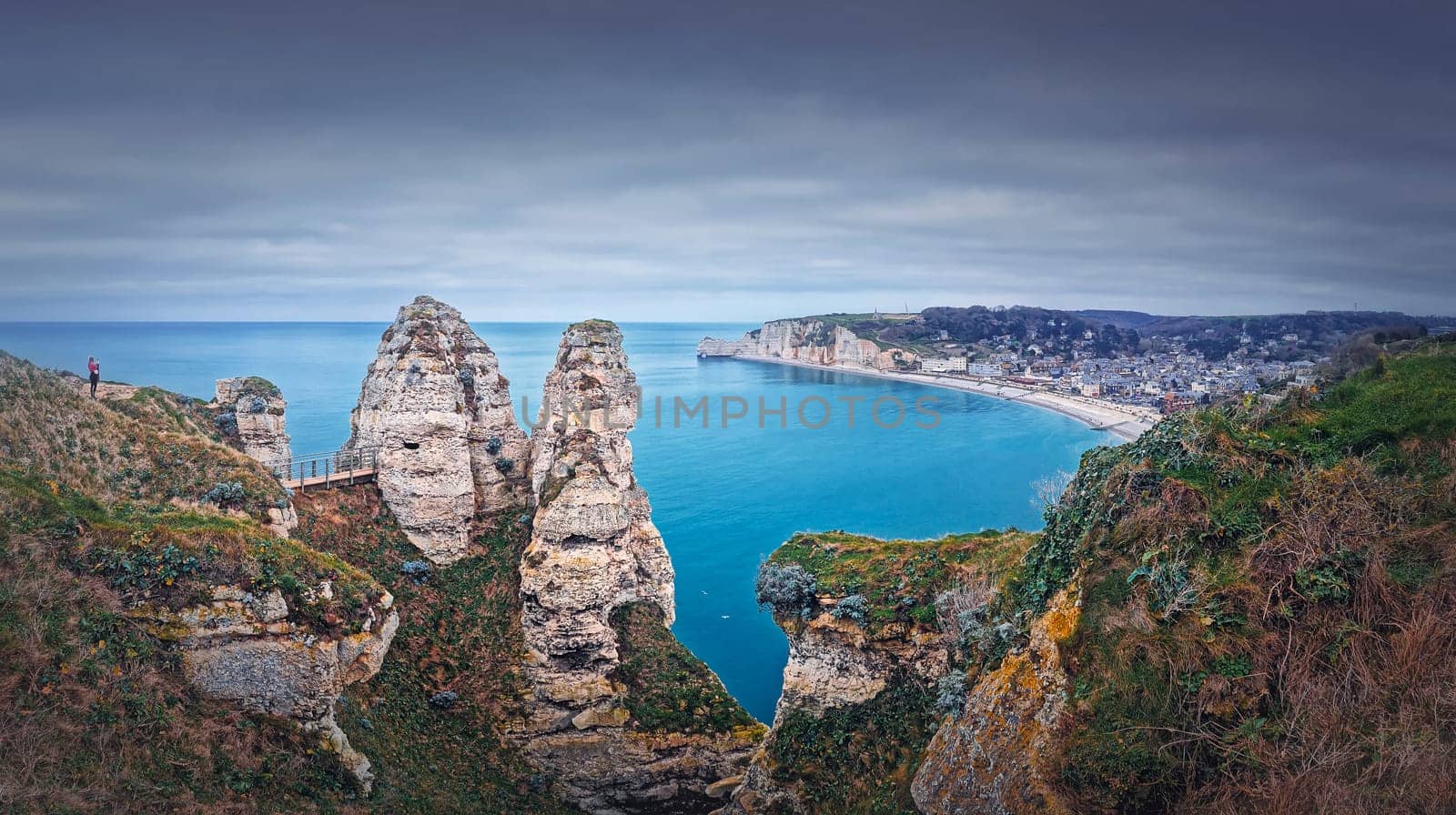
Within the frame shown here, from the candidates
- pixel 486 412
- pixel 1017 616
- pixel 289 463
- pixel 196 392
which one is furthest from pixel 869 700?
pixel 196 392

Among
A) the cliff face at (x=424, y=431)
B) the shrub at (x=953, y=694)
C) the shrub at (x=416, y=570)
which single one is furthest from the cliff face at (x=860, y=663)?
the cliff face at (x=424, y=431)

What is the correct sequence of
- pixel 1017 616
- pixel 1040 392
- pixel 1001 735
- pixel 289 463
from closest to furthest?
pixel 1001 735
pixel 1017 616
pixel 289 463
pixel 1040 392

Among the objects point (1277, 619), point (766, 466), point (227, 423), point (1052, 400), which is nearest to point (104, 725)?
point (1277, 619)

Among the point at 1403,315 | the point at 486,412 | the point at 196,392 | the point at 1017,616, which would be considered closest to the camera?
the point at 1017,616

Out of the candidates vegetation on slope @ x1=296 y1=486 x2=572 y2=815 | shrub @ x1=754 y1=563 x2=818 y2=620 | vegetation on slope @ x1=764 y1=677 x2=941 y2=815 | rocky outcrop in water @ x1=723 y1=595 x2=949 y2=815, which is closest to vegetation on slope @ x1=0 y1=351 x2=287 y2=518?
vegetation on slope @ x1=296 y1=486 x2=572 y2=815

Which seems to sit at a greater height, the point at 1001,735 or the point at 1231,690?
the point at 1231,690

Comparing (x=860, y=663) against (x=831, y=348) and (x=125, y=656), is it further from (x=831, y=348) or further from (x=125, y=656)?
(x=831, y=348)

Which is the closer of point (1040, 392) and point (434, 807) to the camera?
point (434, 807)

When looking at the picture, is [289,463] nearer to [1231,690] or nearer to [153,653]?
[153,653]

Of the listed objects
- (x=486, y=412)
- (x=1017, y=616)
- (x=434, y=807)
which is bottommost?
(x=434, y=807)
